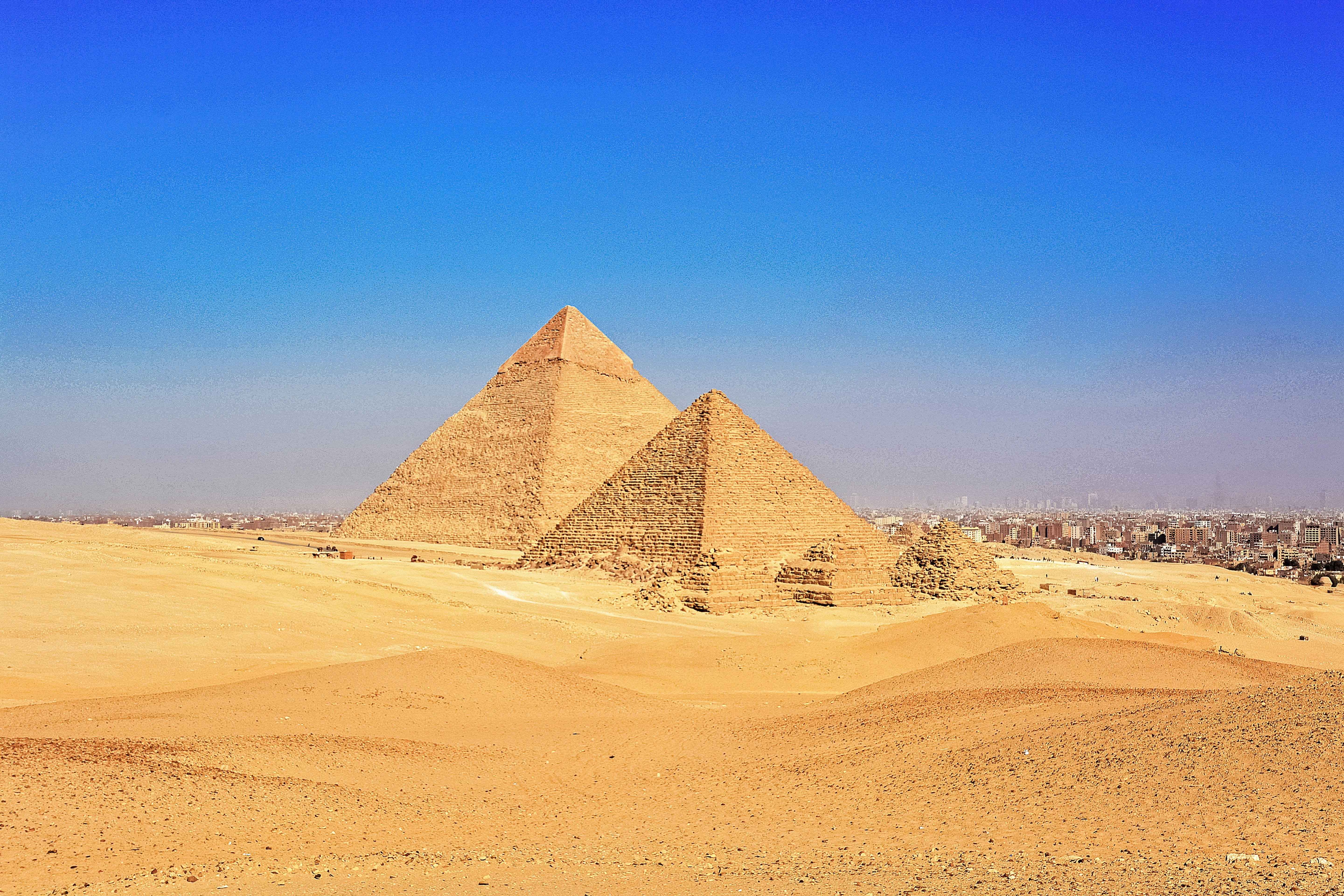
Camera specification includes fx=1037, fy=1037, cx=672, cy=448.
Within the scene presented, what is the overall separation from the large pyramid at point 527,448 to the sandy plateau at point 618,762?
28.3 m

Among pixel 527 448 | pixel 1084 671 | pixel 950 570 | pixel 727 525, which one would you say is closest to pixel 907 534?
pixel 950 570

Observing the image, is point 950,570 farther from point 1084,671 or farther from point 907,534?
point 1084,671

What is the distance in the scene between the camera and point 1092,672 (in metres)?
12.1

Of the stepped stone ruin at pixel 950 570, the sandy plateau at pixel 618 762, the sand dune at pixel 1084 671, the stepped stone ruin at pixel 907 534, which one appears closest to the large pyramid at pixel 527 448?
the stepped stone ruin at pixel 907 534

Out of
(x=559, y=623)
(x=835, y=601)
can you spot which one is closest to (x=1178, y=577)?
(x=835, y=601)

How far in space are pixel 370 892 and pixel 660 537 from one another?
2303 cm

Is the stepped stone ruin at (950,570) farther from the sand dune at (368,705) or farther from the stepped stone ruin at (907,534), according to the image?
the sand dune at (368,705)

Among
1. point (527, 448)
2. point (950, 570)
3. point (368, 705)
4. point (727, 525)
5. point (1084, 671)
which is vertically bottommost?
point (368, 705)

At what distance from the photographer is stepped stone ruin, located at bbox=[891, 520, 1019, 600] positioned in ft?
88.9

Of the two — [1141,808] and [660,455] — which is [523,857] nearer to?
[1141,808]

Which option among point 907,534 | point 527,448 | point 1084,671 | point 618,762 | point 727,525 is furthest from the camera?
point 527,448

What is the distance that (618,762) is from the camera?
785 centimetres

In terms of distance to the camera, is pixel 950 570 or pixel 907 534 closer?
pixel 950 570

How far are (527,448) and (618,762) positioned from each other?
3933cm
